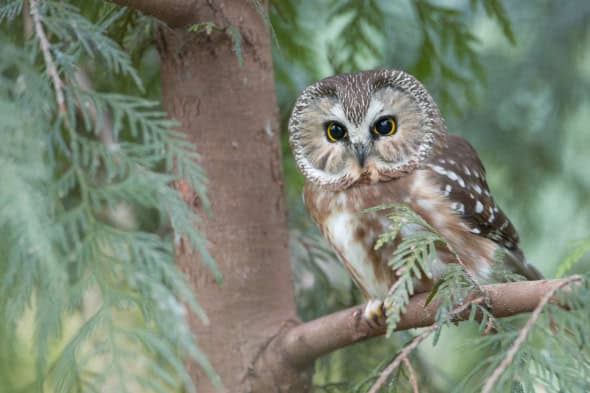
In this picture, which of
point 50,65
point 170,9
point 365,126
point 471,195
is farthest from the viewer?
point 471,195

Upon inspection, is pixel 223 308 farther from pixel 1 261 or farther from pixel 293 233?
pixel 1 261

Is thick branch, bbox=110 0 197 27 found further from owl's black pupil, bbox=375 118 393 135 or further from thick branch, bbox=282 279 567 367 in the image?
thick branch, bbox=282 279 567 367

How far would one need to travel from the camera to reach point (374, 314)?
8.27 feet

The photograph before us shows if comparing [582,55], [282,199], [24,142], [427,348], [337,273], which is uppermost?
[582,55]

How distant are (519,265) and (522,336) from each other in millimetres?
1719

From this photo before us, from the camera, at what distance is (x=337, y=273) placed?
378 centimetres

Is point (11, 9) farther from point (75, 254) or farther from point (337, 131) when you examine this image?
point (337, 131)

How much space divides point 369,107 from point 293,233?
2.87 feet

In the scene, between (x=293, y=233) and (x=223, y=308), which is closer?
(x=223, y=308)

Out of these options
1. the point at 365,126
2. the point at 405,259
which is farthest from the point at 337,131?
the point at 405,259

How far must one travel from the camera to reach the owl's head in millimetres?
2963

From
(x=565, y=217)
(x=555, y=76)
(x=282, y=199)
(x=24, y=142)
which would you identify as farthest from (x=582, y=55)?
(x=24, y=142)

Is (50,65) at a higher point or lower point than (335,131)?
higher

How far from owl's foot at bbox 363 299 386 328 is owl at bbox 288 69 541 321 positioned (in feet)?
0.64
